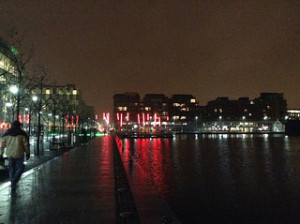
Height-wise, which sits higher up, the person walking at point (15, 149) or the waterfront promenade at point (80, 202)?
the person walking at point (15, 149)

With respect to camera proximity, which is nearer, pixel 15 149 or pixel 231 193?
pixel 15 149

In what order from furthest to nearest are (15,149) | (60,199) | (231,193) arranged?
(231,193) → (15,149) → (60,199)

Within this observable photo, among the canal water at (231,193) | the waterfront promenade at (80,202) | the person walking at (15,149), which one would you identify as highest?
the person walking at (15,149)

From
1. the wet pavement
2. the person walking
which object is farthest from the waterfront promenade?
the person walking

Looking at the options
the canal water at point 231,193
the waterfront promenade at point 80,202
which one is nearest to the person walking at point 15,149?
the waterfront promenade at point 80,202

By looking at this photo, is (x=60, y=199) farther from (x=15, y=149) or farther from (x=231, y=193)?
(x=231, y=193)

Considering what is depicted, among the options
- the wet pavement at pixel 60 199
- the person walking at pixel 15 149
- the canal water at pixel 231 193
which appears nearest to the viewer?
the wet pavement at pixel 60 199

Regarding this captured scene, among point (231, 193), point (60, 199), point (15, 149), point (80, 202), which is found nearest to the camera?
point (80, 202)

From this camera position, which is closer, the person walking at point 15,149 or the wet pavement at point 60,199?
the wet pavement at point 60,199

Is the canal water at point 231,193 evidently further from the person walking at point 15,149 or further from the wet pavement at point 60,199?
the person walking at point 15,149

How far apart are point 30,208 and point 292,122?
364ft

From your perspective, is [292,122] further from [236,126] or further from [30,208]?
[30,208]

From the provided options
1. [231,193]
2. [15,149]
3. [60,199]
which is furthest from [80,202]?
[231,193]

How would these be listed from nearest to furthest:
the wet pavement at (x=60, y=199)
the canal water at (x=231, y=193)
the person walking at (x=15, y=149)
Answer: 1. the wet pavement at (x=60, y=199)
2. the canal water at (x=231, y=193)
3. the person walking at (x=15, y=149)
